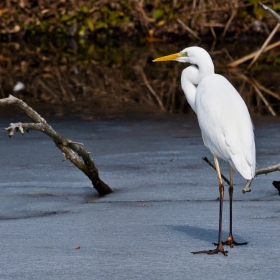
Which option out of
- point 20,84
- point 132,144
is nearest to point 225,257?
point 132,144

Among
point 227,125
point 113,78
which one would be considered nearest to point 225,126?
point 227,125

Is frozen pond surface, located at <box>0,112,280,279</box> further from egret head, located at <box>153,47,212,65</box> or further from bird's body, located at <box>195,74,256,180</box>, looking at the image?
egret head, located at <box>153,47,212,65</box>

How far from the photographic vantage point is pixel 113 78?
1182 cm

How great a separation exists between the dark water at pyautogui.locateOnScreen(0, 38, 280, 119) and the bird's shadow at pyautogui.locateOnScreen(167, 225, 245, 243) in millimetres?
4402

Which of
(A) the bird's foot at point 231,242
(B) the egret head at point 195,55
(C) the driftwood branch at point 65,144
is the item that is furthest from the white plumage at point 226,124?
(C) the driftwood branch at point 65,144

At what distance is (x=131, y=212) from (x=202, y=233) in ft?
2.02

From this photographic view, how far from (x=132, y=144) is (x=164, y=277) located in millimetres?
Answer: 3631

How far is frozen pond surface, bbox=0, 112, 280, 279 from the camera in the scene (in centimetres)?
371

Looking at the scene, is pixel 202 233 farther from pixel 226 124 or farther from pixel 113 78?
pixel 113 78

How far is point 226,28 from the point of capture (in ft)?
59.1

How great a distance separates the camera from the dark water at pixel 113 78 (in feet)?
30.9

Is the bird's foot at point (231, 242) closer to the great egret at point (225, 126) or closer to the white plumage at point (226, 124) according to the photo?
the great egret at point (225, 126)

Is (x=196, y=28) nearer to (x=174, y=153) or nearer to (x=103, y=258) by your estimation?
(x=174, y=153)

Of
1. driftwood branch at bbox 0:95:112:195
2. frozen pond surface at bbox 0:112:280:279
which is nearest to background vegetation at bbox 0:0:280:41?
frozen pond surface at bbox 0:112:280:279
